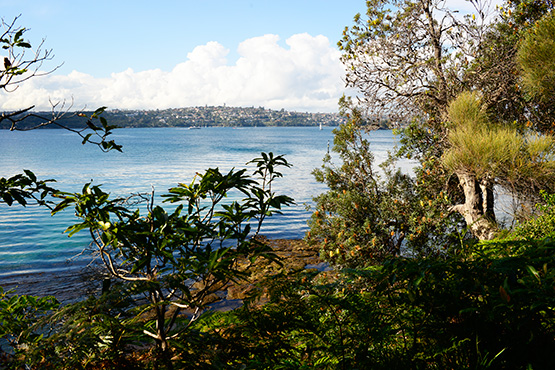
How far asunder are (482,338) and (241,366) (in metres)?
1.35

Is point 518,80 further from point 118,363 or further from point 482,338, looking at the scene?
point 118,363

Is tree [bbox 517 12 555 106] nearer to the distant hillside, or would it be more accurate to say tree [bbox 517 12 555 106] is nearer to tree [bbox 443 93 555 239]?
tree [bbox 443 93 555 239]

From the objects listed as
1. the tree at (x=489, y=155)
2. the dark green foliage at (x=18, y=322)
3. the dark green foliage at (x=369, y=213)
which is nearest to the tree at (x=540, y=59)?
the tree at (x=489, y=155)

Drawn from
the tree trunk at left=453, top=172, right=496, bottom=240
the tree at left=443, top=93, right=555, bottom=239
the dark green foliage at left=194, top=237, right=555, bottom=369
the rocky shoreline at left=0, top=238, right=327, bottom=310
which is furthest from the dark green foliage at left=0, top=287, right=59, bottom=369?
the tree trunk at left=453, top=172, right=496, bottom=240

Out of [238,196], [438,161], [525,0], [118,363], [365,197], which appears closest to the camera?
[118,363]

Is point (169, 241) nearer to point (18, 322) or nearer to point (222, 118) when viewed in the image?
point (18, 322)

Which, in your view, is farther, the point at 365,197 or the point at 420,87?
the point at 420,87

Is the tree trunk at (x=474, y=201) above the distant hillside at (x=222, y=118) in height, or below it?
below

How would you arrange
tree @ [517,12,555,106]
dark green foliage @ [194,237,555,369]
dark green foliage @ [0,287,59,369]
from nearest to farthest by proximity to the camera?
1. dark green foliage @ [194,237,555,369]
2. dark green foliage @ [0,287,59,369]
3. tree @ [517,12,555,106]

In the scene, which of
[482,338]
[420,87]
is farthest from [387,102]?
[482,338]

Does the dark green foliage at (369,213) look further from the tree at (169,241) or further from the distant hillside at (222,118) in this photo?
the distant hillside at (222,118)

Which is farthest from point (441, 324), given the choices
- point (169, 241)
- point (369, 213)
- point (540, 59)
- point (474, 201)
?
point (540, 59)

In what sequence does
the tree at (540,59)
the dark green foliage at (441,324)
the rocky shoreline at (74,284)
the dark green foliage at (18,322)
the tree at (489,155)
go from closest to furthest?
the dark green foliage at (441,324) < the dark green foliage at (18,322) < the tree at (489,155) < the tree at (540,59) < the rocky shoreline at (74,284)

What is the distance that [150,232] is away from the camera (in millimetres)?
1761
